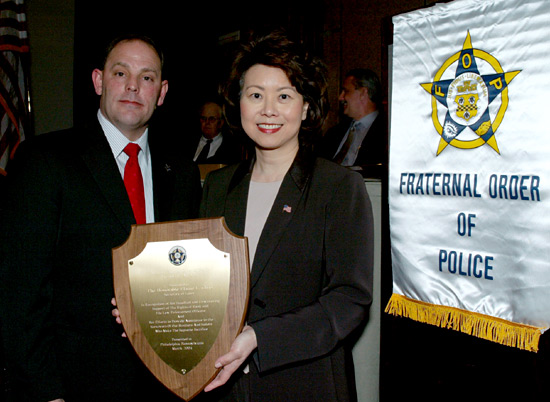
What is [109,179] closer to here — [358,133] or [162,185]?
[162,185]

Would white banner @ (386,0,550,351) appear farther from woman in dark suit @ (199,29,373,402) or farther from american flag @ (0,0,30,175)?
american flag @ (0,0,30,175)

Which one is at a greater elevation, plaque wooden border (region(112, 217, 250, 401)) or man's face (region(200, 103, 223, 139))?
man's face (region(200, 103, 223, 139))

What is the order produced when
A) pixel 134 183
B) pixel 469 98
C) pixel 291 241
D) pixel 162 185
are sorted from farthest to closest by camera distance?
pixel 162 185, pixel 134 183, pixel 469 98, pixel 291 241

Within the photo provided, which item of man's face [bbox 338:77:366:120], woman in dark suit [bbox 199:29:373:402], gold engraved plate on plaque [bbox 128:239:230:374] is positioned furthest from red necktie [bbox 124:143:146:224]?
man's face [bbox 338:77:366:120]

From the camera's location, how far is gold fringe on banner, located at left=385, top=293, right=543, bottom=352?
1336mm

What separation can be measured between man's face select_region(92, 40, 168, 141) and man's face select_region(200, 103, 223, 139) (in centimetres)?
339

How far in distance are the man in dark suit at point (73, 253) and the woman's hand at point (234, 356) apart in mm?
441

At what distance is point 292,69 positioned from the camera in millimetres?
1430

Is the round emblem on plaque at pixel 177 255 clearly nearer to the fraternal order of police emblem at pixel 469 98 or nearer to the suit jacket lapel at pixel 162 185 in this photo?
the suit jacket lapel at pixel 162 185

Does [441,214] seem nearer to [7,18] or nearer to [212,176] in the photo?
[212,176]

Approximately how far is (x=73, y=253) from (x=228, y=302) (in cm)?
59

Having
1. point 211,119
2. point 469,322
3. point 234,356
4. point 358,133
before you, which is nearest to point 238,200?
point 234,356

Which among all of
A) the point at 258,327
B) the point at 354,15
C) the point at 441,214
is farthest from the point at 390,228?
the point at 354,15

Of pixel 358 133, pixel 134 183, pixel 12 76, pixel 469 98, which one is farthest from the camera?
pixel 358 133
